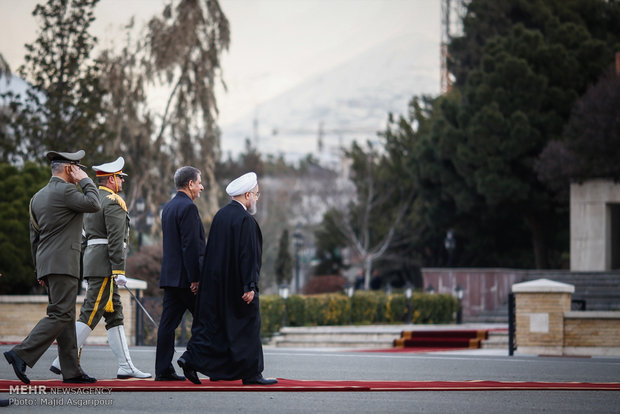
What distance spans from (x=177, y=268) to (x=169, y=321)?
0.50 m

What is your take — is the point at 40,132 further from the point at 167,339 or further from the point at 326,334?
the point at 167,339

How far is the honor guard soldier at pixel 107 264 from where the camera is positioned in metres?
9.54

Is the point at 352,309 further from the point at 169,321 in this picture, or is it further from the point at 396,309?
the point at 169,321

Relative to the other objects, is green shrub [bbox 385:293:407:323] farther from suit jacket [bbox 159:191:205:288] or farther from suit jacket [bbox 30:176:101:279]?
suit jacket [bbox 30:176:101:279]

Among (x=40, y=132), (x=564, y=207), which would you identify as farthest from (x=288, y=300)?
(x=564, y=207)

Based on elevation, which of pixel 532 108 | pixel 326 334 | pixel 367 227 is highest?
pixel 532 108

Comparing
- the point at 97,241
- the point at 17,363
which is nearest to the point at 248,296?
the point at 97,241

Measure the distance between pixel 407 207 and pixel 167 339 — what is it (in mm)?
40583

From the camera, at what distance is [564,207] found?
40.2 meters

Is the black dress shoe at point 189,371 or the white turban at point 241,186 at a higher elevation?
the white turban at point 241,186

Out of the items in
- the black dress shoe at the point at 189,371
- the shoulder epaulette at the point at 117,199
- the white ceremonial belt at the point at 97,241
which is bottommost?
the black dress shoe at the point at 189,371

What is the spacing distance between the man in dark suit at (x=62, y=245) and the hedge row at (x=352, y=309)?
47.3 feet

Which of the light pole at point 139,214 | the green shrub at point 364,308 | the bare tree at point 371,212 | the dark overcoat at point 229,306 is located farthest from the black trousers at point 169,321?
the bare tree at point 371,212

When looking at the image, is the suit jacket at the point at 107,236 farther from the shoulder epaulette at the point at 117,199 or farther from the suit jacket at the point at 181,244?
the suit jacket at the point at 181,244
